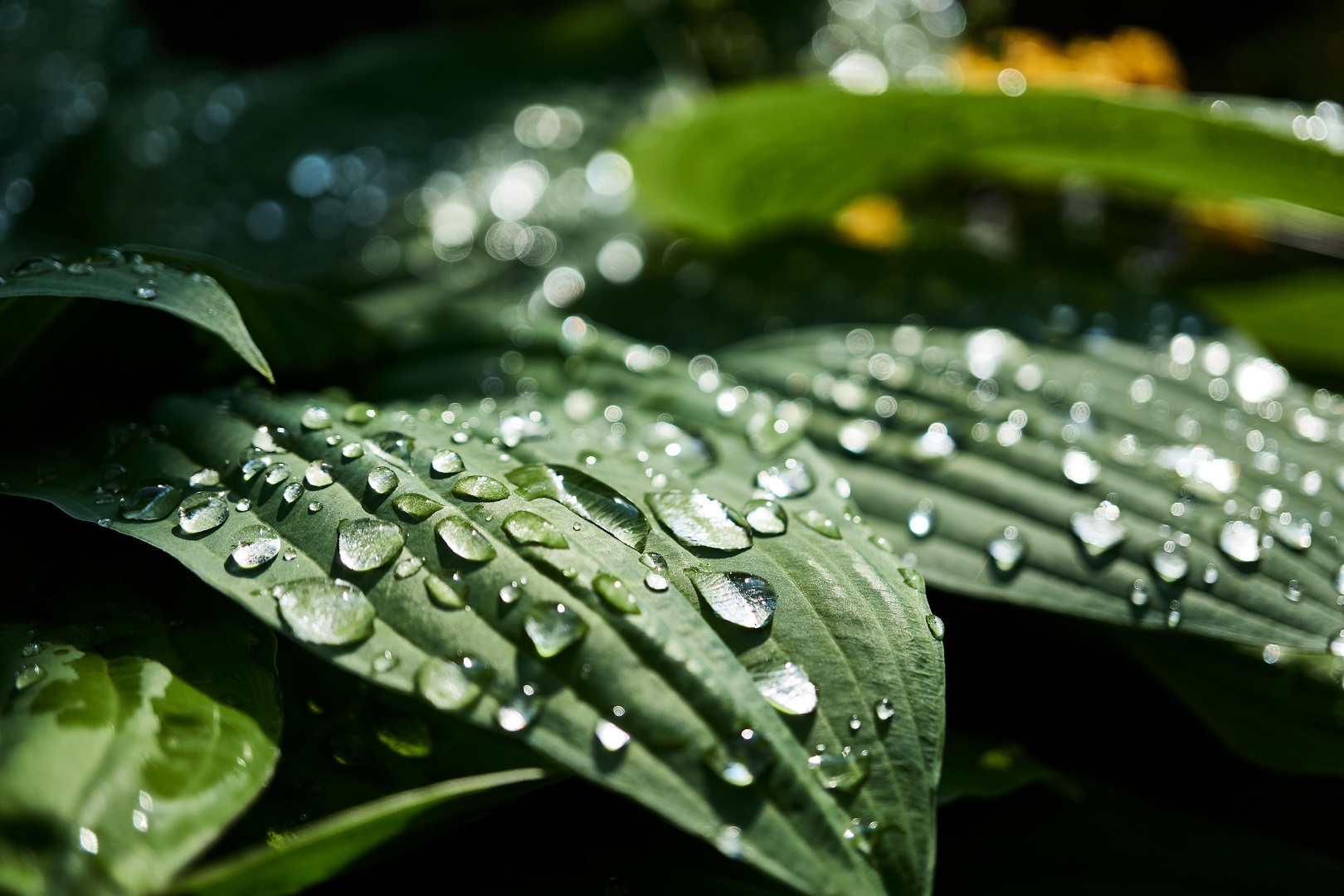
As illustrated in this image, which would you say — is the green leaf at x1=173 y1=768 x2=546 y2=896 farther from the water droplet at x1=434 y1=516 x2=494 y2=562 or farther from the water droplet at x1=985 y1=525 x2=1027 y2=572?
the water droplet at x1=985 y1=525 x2=1027 y2=572

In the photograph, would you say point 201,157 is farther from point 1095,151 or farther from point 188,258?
point 1095,151

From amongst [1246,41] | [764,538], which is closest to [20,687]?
[764,538]

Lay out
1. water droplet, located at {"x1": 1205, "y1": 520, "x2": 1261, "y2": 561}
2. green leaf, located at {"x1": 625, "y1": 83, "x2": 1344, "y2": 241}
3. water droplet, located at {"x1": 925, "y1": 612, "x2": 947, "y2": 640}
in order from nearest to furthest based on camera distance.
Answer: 1. water droplet, located at {"x1": 925, "y1": 612, "x2": 947, "y2": 640}
2. water droplet, located at {"x1": 1205, "y1": 520, "x2": 1261, "y2": 561}
3. green leaf, located at {"x1": 625, "y1": 83, "x2": 1344, "y2": 241}

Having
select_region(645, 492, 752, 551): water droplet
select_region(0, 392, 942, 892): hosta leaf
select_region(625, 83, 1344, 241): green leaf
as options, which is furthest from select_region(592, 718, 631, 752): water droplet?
select_region(625, 83, 1344, 241): green leaf

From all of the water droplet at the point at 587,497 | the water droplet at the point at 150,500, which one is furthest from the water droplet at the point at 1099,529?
the water droplet at the point at 150,500

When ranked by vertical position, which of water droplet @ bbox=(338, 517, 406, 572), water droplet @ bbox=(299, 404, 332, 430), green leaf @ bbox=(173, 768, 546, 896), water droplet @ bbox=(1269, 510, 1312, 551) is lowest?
green leaf @ bbox=(173, 768, 546, 896)

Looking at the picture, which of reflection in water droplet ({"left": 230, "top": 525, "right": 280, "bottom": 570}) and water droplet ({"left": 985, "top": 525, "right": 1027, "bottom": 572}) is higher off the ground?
water droplet ({"left": 985, "top": 525, "right": 1027, "bottom": 572})

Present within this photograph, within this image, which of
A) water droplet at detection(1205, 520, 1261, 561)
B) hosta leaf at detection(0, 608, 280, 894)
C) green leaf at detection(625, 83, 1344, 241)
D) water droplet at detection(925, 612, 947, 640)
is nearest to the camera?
hosta leaf at detection(0, 608, 280, 894)
